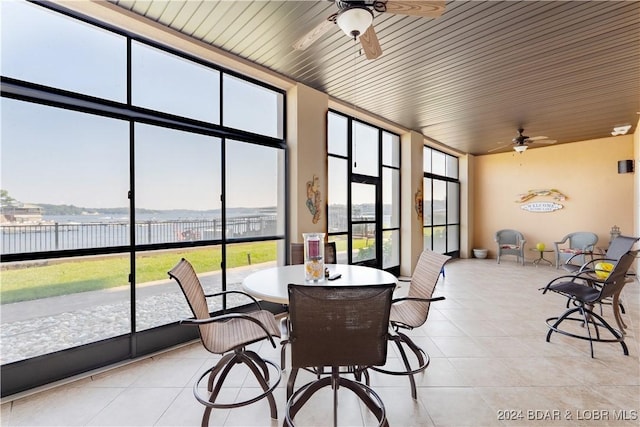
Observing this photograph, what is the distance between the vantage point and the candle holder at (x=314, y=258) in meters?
2.37

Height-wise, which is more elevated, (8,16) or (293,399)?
(8,16)

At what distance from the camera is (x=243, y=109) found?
3861mm

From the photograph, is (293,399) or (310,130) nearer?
(293,399)

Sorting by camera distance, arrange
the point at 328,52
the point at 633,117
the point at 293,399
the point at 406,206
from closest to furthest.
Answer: the point at 293,399
the point at 328,52
the point at 633,117
the point at 406,206

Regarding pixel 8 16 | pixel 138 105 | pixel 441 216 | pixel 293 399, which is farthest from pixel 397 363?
pixel 441 216

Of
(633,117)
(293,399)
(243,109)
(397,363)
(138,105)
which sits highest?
(633,117)

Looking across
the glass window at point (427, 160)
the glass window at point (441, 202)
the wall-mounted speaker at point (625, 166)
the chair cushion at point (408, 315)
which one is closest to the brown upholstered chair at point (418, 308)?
the chair cushion at point (408, 315)

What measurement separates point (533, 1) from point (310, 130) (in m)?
2.72

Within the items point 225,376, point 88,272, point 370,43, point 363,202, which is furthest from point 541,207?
point 88,272

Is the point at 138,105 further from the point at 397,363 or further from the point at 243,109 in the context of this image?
the point at 397,363

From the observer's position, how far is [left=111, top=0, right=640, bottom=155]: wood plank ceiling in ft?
8.82

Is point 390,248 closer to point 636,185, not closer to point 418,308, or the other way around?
point 418,308

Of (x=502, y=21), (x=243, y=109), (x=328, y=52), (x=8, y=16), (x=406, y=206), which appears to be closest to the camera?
(x=8, y=16)

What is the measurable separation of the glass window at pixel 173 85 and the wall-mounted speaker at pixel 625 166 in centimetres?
817
